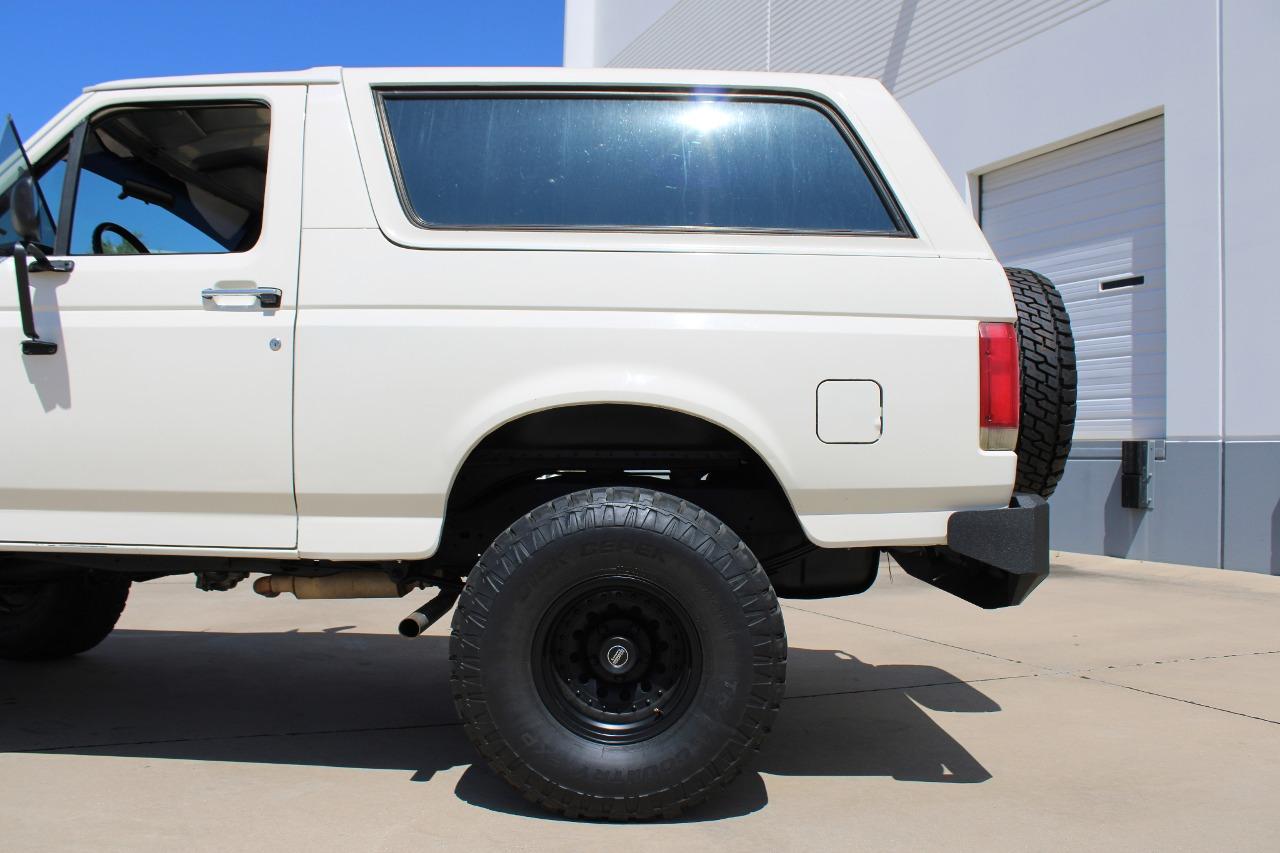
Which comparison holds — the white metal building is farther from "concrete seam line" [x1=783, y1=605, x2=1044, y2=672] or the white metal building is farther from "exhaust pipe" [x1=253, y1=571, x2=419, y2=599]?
"exhaust pipe" [x1=253, y1=571, x2=419, y2=599]

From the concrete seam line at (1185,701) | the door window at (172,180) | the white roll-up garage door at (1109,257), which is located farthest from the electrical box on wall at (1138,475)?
the door window at (172,180)

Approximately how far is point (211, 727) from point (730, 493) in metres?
2.18

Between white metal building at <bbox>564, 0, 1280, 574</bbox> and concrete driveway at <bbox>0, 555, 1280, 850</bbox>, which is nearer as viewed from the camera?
concrete driveway at <bbox>0, 555, 1280, 850</bbox>

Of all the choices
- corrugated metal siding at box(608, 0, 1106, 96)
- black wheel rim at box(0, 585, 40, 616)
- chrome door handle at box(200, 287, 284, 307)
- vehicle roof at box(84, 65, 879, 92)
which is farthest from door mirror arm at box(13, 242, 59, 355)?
corrugated metal siding at box(608, 0, 1106, 96)

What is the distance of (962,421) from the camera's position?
3.12 m

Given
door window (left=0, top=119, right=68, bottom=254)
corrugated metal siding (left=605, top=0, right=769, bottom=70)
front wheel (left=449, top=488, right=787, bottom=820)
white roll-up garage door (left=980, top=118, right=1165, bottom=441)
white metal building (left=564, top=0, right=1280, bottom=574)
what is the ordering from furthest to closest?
corrugated metal siding (left=605, top=0, right=769, bottom=70) → white roll-up garage door (left=980, top=118, right=1165, bottom=441) → white metal building (left=564, top=0, right=1280, bottom=574) → door window (left=0, top=119, right=68, bottom=254) → front wheel (left=449, top=488, right=787, bottom=820)

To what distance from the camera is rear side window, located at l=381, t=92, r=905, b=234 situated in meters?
3.29

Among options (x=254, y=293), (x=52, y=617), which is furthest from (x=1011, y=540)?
(x=52, y=617)

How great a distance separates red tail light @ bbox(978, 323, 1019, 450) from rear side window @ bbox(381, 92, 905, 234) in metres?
0.44

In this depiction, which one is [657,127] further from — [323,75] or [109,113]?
[109,113]

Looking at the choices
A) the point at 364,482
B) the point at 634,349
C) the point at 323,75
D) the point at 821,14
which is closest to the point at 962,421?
the point at 634,349

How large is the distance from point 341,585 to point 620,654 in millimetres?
1004

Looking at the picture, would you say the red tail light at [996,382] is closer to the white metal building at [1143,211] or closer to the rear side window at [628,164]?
the rear side window at [628,164]

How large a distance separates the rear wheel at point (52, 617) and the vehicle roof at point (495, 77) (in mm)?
2493
